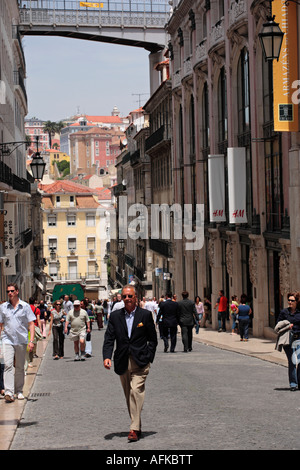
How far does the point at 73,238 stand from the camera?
10212 centimetres

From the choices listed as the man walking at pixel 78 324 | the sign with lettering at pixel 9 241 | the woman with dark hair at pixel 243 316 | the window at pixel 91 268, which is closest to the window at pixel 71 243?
the window at pixel 91 268

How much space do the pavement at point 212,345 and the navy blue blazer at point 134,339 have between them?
4.79 ft

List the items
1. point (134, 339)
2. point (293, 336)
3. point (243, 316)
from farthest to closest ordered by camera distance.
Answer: point (243, 316)
point (293, 336)
point (134, 339)

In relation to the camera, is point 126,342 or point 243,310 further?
point 243,310

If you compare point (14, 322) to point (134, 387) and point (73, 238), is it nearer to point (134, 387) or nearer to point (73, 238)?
point (134, 387)

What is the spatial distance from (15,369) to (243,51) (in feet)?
63.1

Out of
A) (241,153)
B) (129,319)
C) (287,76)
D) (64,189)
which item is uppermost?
(64,189)

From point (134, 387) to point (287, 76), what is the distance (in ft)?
44.7

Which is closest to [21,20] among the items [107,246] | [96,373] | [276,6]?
[276,6]

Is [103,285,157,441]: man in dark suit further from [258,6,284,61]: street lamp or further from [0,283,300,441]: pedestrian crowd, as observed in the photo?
[258,6,284,61]: street lamp

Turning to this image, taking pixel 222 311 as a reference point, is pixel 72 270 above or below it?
below

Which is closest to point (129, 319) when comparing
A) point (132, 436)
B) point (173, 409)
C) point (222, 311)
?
point (132, 436)
